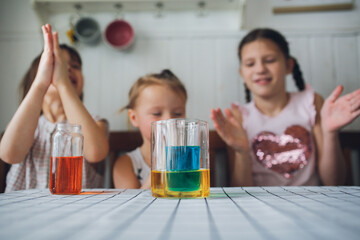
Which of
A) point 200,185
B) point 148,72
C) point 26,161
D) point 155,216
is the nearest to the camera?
point 155,216

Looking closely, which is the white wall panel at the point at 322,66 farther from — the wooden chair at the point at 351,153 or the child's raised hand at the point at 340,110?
the child's raised hand at the point at 340,110

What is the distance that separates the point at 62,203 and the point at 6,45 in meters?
1.15

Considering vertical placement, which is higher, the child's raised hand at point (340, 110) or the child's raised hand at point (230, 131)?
the child's raised hand at point (340, 110)

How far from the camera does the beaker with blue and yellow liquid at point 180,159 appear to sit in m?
0.45

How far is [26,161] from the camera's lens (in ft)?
3.15

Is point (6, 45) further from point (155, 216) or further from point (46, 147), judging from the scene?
point (155, 216)

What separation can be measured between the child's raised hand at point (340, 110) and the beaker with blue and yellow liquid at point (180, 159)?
648 mm

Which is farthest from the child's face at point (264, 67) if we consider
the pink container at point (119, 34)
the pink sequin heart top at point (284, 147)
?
the pink container at point (119, 34)

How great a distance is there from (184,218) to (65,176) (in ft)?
1.01

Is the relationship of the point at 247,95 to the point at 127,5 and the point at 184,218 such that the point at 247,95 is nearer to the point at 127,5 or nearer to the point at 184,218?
the point at 127,5

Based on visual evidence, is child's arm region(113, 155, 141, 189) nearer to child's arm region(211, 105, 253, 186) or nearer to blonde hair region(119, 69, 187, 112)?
blonde hair region(119, 69, 187, 112)

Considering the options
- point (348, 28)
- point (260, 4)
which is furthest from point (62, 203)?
point (348, 28)

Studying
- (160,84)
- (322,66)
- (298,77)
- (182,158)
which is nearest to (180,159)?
(182,158)

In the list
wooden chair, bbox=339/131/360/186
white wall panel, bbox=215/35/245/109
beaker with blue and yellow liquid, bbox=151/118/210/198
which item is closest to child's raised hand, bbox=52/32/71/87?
beaker with blue and yellow liquid, bbox=151/118/210/198
